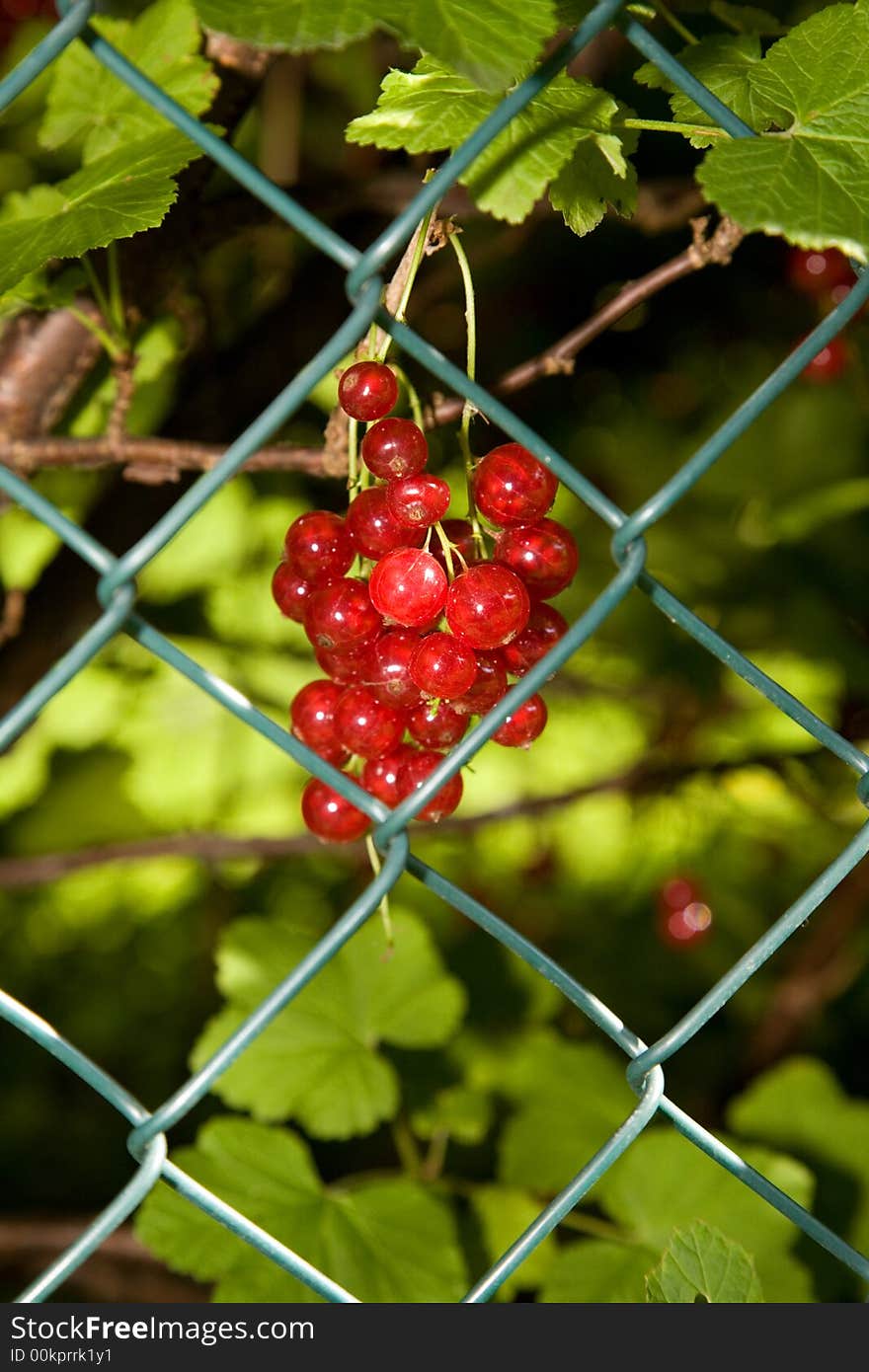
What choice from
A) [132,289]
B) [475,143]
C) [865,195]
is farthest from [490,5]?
[132,289]

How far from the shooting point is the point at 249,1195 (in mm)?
998

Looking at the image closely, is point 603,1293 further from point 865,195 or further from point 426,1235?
point 865,195

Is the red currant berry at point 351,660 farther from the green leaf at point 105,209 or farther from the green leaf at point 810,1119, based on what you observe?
the green leaf at point 810,1119

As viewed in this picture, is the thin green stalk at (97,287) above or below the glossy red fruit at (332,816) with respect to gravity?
above

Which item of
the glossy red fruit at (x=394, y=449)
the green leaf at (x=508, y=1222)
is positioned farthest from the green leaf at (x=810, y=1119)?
the glossy red fruit at (x=394, y=449)

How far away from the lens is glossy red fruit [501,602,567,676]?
669 mm

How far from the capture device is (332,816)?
28.5 inches

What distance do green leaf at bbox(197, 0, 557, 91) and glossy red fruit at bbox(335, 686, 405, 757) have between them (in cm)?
31

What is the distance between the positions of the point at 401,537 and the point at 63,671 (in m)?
0.20

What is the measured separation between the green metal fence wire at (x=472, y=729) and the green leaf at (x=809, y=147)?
4 centimetres

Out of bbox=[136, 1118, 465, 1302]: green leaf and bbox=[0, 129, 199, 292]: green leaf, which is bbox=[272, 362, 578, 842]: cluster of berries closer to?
bbox=[0, 129, 199, 292]: green leaf

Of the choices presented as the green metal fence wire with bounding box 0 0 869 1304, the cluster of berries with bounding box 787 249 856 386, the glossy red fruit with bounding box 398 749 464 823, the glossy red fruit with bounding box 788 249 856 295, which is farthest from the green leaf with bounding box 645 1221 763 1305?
the glossy red fruit with bounding box 788 249 856 295

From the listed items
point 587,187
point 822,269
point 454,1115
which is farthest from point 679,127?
point 454,1115

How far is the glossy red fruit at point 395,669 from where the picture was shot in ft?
2.07
